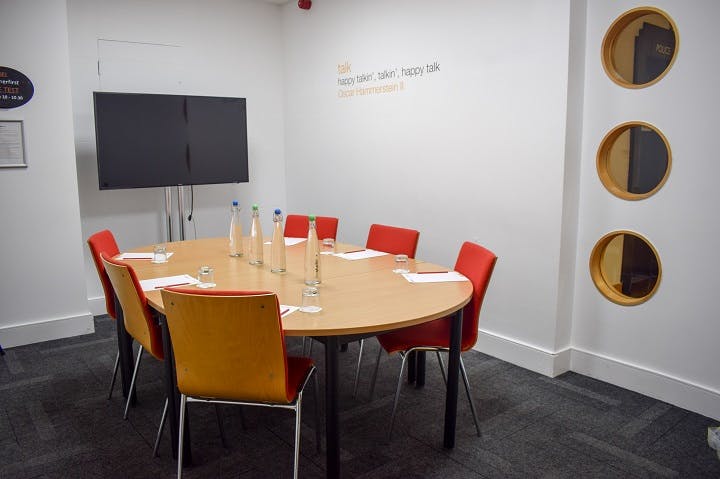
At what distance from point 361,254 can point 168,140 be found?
7.27 ft

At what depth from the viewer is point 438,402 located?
3180mm

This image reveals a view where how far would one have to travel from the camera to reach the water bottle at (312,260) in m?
2.73

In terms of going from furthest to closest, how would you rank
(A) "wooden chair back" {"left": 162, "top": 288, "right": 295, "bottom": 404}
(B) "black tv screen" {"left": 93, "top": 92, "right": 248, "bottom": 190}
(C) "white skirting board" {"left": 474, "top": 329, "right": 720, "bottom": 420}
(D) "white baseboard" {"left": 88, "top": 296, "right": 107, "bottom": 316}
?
(D) "white baseboard" {"left": 88, "top": 296, "right": 107, "bottom": 316} < (B) "black tv screen" {"left": 93, "top": 92, "right": 248, "bottom": 190} < (C) "white skirting board" {"left": 474, "top": 329, "right": 720, "bottom": 420} < (A) "wooden chair back" {"left": 162, "top": 288, "right": 295, "bottom": 404}

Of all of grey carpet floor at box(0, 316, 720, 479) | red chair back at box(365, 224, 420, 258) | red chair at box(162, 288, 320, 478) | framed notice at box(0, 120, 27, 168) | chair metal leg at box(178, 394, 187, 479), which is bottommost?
grey carpet floor at box(0, 316, 720, 479)

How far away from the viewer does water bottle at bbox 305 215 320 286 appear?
2.73 m

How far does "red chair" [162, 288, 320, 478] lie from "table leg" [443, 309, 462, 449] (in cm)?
77

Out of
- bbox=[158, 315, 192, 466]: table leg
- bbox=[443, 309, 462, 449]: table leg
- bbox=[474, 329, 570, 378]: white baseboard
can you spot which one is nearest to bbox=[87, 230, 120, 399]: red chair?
bbox=[158, 315, 192, 466]: table leg

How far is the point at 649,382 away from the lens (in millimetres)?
3250

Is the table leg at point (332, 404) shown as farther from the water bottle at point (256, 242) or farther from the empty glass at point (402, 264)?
the water bottle at point (256, 242)

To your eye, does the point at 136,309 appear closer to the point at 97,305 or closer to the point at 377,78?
the point at 97,305

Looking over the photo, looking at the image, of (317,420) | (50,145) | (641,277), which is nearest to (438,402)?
(317,420)

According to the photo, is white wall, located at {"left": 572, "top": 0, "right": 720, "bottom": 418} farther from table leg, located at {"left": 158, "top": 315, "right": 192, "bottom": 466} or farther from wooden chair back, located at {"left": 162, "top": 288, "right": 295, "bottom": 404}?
table leg, located at {"left": 158, "top": 315, "right": 192, "bottom": 466}

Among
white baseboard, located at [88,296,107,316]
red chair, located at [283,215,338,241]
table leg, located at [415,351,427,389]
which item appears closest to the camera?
table leg, located at [415,351,427,389]

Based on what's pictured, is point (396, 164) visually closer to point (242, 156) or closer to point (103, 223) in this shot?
point (242, 156)
